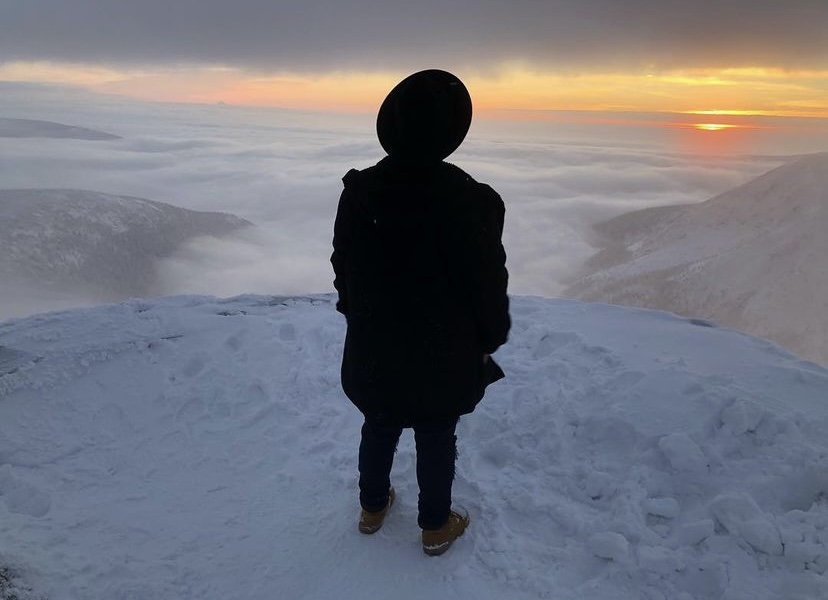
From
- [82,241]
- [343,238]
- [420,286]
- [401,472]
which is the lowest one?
[82,241]

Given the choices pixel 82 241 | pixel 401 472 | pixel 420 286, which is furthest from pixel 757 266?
pixel 82 241

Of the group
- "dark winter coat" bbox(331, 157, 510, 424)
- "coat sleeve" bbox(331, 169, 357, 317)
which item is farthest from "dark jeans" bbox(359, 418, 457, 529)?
"coat sleeve" bbox(331, 169, 357, 317)

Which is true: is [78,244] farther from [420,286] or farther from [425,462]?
[420,286]

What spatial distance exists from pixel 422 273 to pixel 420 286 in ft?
0.19

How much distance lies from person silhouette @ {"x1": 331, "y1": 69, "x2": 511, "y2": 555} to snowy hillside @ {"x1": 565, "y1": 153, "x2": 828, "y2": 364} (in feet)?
37.3

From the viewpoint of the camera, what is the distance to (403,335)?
228cm

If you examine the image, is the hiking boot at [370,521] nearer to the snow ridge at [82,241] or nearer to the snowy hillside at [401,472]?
the snowy hillside at [401,472]

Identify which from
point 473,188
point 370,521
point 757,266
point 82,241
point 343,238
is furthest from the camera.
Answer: point 82,241

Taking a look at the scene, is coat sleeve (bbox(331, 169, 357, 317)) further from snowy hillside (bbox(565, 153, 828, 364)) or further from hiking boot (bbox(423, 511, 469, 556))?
snowy hillside (bbox(565, 153, 828, 364))

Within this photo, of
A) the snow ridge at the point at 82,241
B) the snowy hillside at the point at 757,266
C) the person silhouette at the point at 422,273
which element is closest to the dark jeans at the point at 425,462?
the person silhouette at the point at 422,273

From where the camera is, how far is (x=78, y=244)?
5206cm

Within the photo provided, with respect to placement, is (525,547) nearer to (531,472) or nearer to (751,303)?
(531,472)

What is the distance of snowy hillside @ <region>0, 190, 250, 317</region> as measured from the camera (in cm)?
4566

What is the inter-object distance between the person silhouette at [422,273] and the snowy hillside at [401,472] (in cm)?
81
